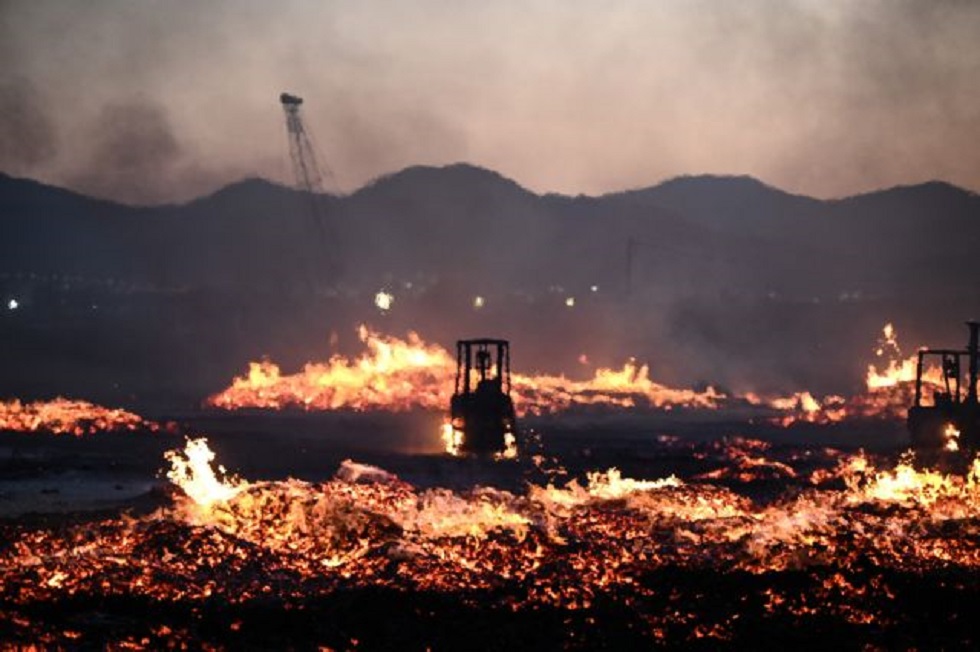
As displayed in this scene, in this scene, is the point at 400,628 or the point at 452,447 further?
the point at 452,447

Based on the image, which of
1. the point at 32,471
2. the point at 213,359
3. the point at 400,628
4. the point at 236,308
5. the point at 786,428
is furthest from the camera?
the point at 236,308

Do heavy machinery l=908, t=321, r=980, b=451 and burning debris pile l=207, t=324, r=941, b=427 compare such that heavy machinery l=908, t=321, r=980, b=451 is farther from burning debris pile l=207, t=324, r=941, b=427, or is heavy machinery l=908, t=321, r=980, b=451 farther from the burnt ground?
the burnt ground

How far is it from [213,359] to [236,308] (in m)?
28.8

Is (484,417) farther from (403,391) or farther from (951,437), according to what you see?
(403,391)

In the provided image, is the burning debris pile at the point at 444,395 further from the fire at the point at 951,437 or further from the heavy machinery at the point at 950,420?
the fire at the point at 951,437

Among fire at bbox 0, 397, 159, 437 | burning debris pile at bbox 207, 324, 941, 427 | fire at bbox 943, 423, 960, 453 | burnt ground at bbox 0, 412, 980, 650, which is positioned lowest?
burnt ground at bbox 0, 412, 980, 650

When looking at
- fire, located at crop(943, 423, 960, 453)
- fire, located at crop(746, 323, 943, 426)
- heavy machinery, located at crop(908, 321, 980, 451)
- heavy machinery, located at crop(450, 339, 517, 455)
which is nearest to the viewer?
heavy machinery, located at crop(450, 339, 517, 455)

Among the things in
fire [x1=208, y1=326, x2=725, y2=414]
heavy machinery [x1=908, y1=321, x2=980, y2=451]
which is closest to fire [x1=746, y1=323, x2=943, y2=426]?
fire [x1=208, y1=326, x2=725, y2=414]

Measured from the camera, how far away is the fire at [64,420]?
54.9 metres

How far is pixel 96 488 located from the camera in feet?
119

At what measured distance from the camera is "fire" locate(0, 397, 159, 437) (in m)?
54.9

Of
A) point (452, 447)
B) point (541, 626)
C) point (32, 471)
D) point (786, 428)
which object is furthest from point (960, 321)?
point (541, 626)

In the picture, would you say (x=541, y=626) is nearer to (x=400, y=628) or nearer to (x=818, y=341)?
(x=400, y=628)

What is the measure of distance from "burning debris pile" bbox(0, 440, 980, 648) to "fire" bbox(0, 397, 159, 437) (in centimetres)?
2995
